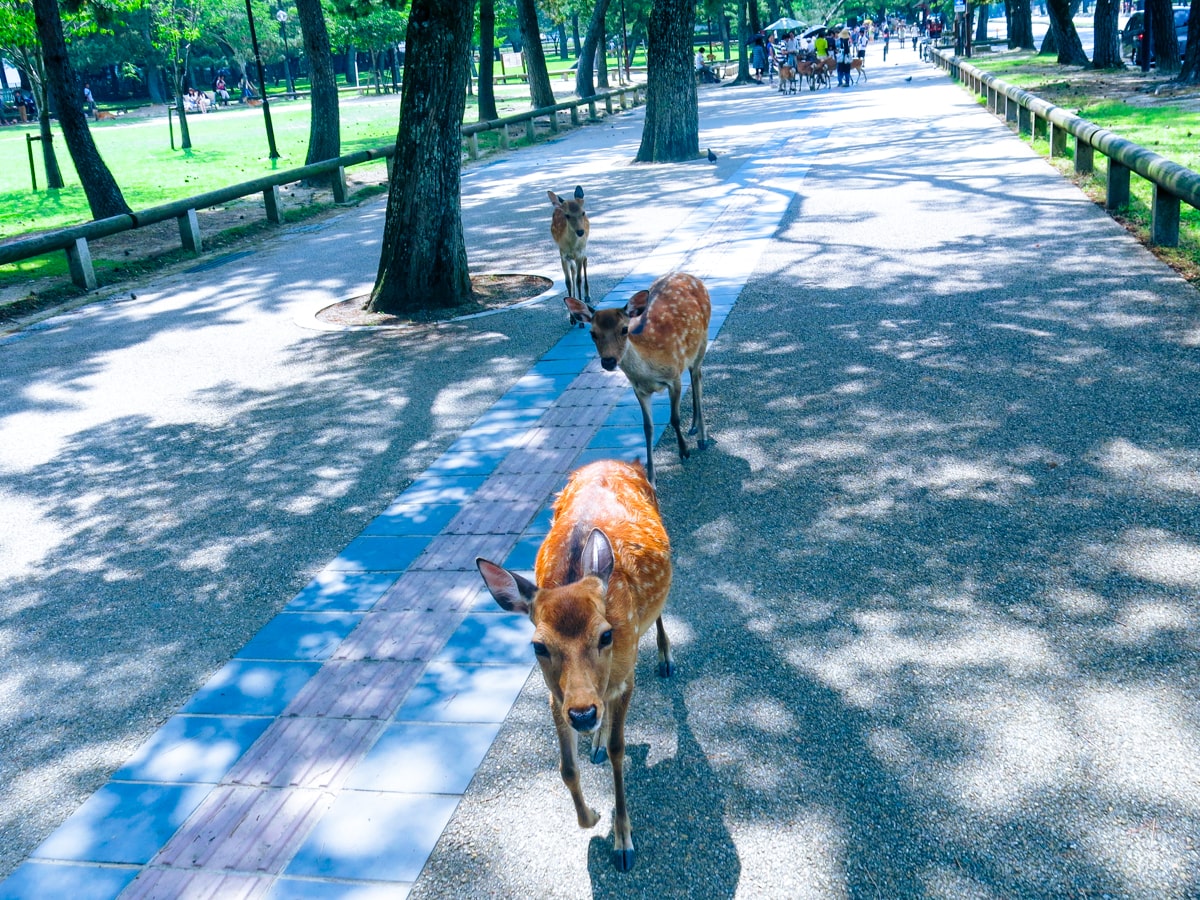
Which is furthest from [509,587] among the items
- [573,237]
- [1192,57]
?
[1192,57]

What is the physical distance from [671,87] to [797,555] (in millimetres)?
18881

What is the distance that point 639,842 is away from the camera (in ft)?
13.2

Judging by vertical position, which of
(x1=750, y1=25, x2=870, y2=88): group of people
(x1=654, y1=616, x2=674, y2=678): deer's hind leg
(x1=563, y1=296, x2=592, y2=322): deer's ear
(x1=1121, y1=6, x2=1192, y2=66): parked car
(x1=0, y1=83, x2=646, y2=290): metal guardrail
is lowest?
(x1=654, y1=616, x2=674, y2=678): deer's hind leg

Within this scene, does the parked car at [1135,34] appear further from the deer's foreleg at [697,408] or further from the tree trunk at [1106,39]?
the deer's foreleg at [697,408]

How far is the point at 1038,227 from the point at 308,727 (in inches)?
454

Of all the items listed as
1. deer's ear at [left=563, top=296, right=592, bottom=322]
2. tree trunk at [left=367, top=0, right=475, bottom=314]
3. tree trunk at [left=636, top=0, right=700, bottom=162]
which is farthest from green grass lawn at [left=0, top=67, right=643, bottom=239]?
deer's ear at [left=563, top=296, right=592, bottom=322]

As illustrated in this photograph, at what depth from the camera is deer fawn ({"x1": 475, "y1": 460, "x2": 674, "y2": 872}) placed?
12.0ft

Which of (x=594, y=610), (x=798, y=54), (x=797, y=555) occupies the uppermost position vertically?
(x=798, y=54)

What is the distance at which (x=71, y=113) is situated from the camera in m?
18.4

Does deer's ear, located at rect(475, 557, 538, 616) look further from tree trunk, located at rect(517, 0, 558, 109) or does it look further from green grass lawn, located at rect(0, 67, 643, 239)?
tree trunk, located at rect(517, 0, 558, 109)

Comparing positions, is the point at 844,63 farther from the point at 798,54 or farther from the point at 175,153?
the point at 175,153

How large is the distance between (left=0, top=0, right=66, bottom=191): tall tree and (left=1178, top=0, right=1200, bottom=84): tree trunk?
23.5 metres

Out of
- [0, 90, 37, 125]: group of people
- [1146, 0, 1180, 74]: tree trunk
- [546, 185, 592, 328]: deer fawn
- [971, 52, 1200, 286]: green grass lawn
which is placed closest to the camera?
[546, 185, 592, 328]: deer fawn

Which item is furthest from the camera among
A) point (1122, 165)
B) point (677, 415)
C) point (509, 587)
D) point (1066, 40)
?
point (1066, 40)
